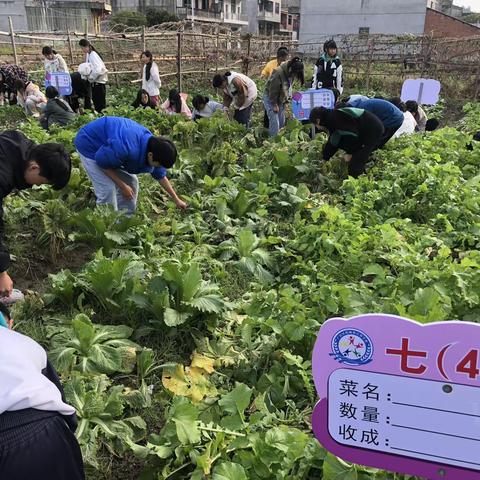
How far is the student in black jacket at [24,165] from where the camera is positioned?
3.25m

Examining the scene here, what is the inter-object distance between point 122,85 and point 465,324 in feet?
52.4

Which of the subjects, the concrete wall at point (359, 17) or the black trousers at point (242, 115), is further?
the concrete wall at point (359, 17)

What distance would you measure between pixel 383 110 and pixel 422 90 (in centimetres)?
297

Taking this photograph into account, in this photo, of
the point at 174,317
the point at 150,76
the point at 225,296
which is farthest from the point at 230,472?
the point at 150,76

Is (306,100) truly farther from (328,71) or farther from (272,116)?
(328,71)

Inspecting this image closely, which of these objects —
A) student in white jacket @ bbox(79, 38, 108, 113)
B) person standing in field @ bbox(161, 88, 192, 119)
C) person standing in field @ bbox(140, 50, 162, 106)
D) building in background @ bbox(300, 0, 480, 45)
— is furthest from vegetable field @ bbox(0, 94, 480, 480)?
building in background @ bbox(300, 0, 480, 45)

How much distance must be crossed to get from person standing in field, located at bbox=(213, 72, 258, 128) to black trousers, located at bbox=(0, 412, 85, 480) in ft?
25.9

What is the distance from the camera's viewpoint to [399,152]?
6.66 meters

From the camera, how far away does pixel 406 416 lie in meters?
1.44

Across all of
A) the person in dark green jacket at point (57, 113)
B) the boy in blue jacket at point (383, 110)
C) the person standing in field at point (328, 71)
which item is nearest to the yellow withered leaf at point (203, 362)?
the boy in blue jacket at point (383, 110)

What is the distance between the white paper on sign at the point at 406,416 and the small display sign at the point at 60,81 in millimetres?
9926

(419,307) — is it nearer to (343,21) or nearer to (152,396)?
(152,396)

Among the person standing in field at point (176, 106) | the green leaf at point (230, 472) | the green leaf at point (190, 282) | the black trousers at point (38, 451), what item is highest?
the black trousers at point (38, 451)

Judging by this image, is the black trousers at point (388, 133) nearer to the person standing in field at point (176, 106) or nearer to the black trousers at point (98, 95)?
the person standing in field at point (176, 106)
